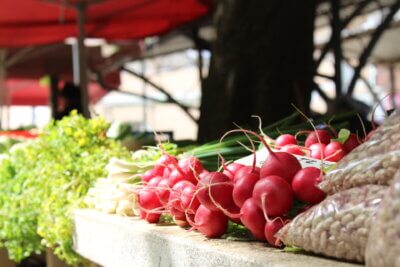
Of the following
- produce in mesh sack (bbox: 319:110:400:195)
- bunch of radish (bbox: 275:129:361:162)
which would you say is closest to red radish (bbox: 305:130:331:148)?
bunch of radish (bbox: 275:129:361:162)

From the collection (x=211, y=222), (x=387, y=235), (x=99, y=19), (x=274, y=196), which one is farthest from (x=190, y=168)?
(x=99, y=19)

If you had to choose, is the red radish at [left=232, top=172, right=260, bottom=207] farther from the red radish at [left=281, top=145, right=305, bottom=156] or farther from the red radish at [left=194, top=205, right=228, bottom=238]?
the red radish at [left=281, top=145, right=305, bottom=156]

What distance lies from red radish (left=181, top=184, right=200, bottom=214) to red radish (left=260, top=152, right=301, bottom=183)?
0.29 meters

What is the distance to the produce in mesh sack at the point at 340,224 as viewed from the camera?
1.43 meters

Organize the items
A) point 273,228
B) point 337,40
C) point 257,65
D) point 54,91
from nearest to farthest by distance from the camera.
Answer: point 273,228 → point 257,65 → point 337,40 → point 54,91

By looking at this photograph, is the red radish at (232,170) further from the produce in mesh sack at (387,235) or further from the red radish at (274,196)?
the produce in mesh sack at (387,235)

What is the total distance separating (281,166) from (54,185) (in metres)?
1.92

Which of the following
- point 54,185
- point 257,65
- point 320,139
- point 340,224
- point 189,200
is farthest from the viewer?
point 257,65

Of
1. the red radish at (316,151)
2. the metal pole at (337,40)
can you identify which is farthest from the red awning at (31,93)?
the red radish at (316,151)

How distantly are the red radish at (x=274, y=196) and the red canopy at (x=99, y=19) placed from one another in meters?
5.59

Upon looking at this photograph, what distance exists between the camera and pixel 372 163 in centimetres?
147

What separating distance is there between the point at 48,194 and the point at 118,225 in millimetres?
1169

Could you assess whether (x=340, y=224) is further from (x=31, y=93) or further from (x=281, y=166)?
(x=31, y=93)

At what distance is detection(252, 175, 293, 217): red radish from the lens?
1.70m
